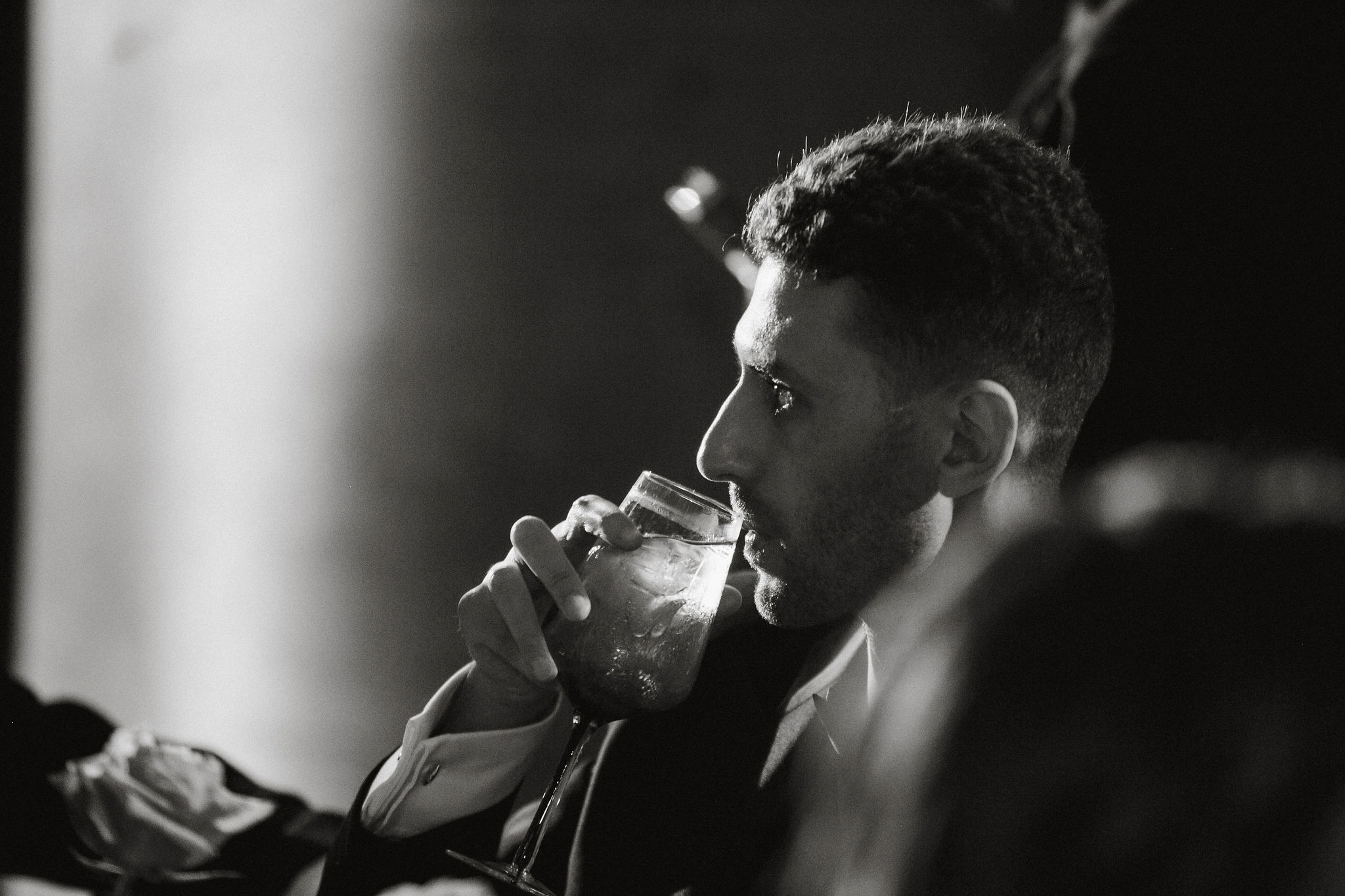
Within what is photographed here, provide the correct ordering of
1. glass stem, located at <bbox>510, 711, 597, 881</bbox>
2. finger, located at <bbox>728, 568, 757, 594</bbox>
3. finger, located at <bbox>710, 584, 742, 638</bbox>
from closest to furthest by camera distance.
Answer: glass stem, located at <bbox>510, 711, 597, 881</bbox> < finger, located at <bbox>710, 584, 742, 638</bbox> < finger, located at <bbox>728, 568, 757, 594</bbox>

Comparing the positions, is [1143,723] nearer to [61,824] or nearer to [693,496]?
[693,496]

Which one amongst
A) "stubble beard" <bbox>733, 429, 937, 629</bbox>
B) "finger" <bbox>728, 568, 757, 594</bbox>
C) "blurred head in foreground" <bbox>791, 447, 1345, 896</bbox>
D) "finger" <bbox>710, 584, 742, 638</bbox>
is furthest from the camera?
"finger" <bbox>728, 568, 757, 594</bbox>

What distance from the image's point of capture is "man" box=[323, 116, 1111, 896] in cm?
139

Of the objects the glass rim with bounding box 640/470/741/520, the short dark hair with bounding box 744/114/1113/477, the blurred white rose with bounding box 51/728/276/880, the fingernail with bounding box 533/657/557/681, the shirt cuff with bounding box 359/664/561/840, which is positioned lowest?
the blurred white rose with bounding box 51/728/276/880

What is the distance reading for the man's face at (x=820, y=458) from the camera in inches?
56.8

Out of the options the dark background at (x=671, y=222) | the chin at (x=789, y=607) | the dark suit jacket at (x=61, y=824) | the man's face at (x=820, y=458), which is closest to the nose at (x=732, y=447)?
the man's face at (x=820, y=458)

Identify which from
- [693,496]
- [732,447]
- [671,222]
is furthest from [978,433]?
[671,222]

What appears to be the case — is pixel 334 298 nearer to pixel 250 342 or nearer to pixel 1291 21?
pixel 250 342

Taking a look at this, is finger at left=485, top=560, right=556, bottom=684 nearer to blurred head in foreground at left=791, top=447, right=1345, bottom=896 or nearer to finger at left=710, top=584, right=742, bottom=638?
finger at left=710, top=584, right=742, bottom=638

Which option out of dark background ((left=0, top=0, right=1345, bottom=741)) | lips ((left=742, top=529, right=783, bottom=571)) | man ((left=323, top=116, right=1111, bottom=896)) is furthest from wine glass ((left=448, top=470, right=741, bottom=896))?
dark background ((left=0, top=0, right=1345, bottom=741))

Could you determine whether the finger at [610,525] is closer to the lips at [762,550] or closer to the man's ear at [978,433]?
the lips at [762,550]

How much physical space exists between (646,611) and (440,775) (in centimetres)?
37

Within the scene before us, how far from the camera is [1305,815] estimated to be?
394 mm

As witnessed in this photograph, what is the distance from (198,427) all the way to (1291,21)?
8.64ft
